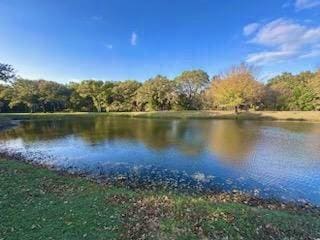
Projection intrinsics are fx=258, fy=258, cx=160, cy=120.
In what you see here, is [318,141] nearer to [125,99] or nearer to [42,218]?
[42,218]

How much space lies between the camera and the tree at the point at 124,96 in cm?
8894

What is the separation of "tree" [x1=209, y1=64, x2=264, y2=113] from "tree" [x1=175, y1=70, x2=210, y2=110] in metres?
19.6

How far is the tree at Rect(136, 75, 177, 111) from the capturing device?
82.9 m

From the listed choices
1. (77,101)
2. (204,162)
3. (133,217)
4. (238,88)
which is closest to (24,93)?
(77,101)

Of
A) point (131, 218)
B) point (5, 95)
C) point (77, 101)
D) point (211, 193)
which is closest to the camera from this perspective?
point (131, 218)

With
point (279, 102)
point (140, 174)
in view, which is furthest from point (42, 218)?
point (279, 102)

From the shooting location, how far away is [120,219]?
24.5ft

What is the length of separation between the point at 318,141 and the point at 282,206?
19.3 m

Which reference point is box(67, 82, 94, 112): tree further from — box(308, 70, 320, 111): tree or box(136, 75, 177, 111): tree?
box(308, 70, 320, 111): tree

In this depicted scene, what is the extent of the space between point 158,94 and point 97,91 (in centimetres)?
2235

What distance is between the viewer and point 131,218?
7.52 m

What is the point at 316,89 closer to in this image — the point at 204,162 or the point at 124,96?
the point at 124,96

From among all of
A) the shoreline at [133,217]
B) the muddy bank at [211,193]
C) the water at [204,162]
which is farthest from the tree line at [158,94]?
the shoreline at [133,217]

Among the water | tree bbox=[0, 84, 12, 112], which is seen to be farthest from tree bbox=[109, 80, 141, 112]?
the water
